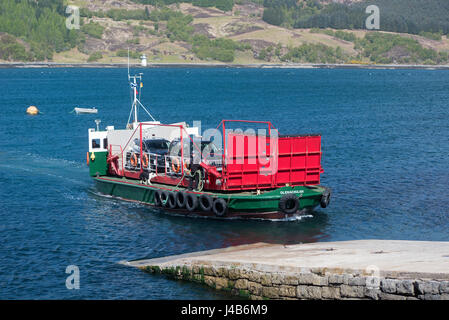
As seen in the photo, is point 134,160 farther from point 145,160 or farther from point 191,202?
point 191,202

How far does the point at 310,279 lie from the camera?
67.1 ft

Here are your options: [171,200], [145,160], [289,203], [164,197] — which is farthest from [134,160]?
[289,203]

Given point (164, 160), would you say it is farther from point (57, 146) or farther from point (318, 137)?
point (57, 146)

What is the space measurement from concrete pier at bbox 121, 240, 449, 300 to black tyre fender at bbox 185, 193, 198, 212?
27.2 feet

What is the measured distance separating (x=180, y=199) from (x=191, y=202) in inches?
33.2

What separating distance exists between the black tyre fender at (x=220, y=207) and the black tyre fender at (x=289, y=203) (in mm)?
2676

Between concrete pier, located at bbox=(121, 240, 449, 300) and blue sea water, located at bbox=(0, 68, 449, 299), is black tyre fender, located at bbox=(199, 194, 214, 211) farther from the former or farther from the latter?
concrete pier, located at bbox=(121, 240, 449, 300)

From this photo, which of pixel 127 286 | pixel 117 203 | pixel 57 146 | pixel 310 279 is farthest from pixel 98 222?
pixel 57 146

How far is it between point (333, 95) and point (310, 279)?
117814mm

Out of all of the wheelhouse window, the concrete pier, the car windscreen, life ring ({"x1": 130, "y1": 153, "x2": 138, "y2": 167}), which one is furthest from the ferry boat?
the concrete pier

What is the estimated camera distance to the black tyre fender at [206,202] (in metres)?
33.9

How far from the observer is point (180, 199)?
3516 cm

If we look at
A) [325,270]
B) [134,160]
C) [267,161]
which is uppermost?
[267,161]

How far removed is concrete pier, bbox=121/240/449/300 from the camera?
18938 mm
